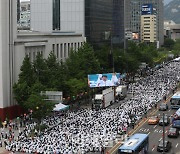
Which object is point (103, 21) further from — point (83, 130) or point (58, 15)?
point (83, 130)

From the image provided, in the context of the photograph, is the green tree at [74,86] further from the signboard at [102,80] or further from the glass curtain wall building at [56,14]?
the glass curtain wall building at [56,14]

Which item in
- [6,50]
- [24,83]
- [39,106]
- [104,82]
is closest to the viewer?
[39,106]

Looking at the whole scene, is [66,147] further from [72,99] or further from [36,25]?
[36,25]

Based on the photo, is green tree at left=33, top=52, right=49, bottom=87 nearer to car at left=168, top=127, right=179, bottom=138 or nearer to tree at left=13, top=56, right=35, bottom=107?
tree at left=13, top=56, right=35, bottom=107

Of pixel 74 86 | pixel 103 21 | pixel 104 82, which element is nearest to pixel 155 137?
pixel 74 86

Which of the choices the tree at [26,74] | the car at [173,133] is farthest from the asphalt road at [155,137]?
the tree at [26,74]

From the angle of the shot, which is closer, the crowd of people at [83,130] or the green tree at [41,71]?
the crowd of people at [83,130]
